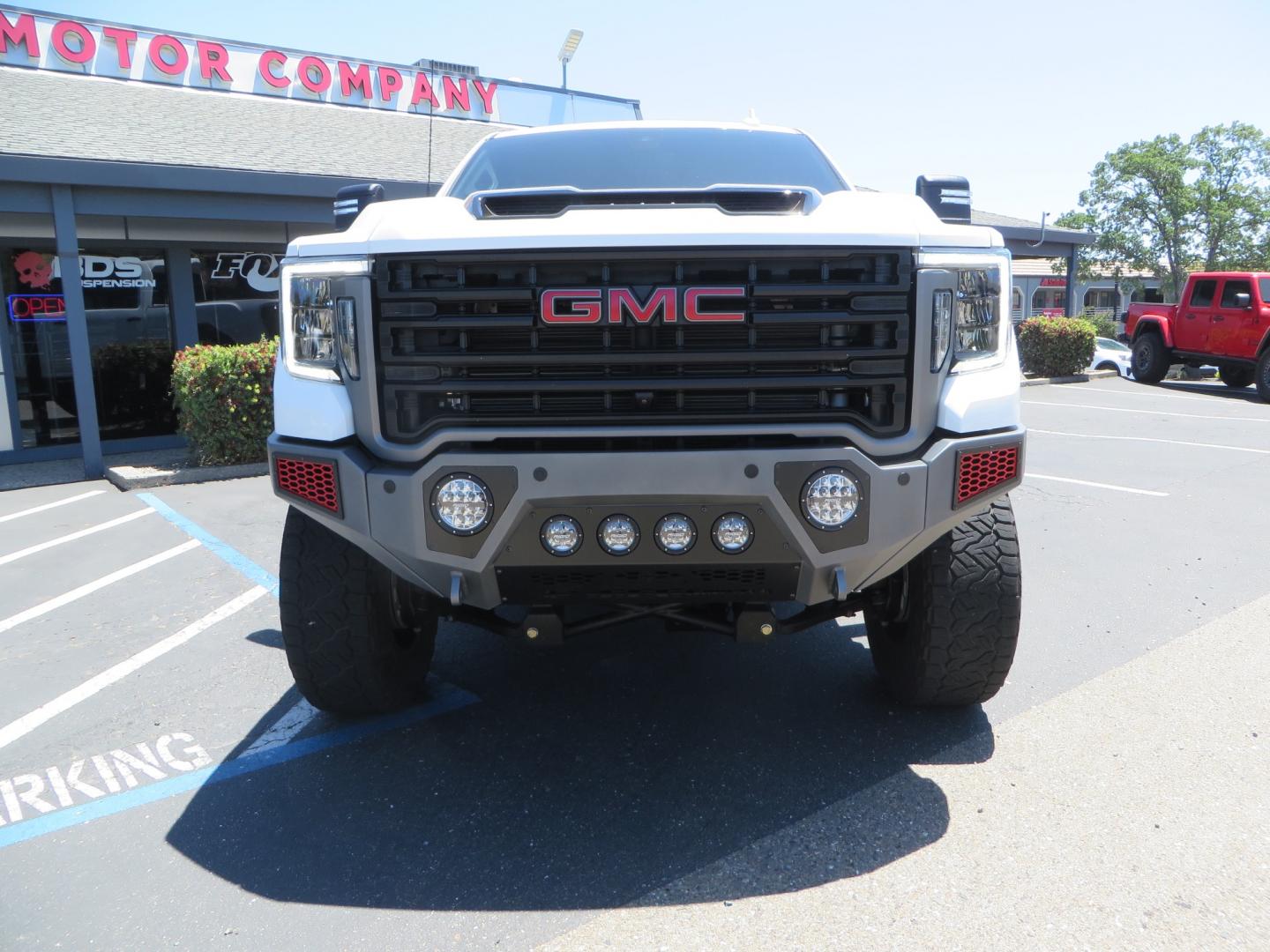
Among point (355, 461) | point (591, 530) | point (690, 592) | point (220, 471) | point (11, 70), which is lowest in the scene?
point (220, 471)

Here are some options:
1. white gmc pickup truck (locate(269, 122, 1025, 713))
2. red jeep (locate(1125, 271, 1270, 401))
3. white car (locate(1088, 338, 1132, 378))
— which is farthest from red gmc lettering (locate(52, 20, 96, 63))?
white car (locate(1088, 338, 1132, 378))

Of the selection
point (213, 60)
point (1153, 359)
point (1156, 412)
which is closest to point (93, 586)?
point (213, 60)

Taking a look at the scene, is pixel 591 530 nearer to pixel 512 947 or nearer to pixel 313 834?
pixel 512 947

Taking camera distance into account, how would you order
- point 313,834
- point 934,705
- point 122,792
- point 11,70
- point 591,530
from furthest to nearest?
point 11,70, point 934,705, point 122,792, point 313,834, point 591,530

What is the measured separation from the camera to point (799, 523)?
2.44 metres

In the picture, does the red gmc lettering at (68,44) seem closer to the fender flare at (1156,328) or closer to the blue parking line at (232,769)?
the blue parking line at (232,769)

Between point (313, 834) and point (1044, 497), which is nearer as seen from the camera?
point (313, 834)

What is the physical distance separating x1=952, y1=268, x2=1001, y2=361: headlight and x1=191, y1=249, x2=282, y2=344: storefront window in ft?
34.6

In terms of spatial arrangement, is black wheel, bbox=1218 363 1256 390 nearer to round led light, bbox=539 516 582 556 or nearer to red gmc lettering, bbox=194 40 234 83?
round led light, bbox=539 516 582 556

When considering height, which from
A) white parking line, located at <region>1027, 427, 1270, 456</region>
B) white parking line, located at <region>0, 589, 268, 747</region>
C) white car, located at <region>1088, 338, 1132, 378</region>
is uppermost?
white car, located at <region>1088, 338, 1132, 378</region>

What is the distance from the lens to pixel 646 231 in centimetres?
237

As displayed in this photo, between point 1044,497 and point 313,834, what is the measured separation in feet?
20.2

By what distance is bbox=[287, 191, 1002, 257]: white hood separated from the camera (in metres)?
2.37

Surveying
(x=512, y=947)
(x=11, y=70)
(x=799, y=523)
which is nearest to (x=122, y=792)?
(x=512, y=947)
